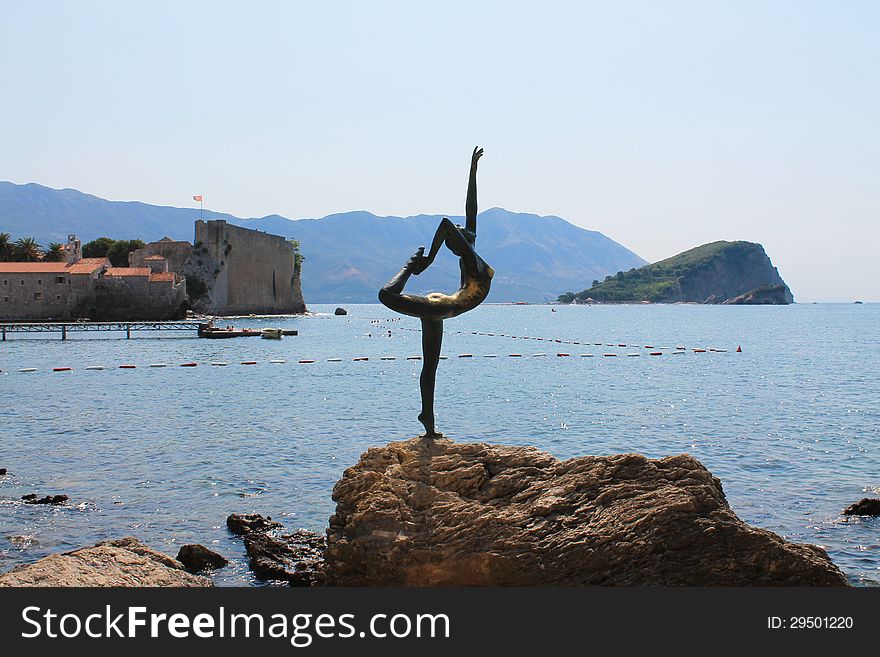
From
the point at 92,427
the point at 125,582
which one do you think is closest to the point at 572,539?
the point at 125,582

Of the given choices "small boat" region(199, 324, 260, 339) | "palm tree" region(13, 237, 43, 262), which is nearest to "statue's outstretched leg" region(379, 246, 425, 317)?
"small boat" region(199, 324, 260, 339)

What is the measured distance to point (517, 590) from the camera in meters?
5.56

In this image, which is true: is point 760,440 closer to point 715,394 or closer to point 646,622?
point 715,394

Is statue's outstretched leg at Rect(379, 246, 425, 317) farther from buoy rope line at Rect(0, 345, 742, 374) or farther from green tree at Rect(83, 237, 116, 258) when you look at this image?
green tree at Rect(83, 237, 116, 258)

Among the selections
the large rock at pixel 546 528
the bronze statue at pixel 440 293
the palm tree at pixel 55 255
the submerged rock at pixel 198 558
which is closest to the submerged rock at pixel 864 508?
the large rock at pixel 546 528

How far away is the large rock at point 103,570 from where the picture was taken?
666cm

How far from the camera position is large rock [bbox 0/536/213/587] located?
6.66 metres

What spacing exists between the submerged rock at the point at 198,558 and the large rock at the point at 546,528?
2.71 metres

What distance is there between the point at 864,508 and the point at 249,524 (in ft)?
31.2

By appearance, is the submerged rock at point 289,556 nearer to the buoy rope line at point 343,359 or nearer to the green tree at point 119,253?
the buoy rope line at point 343,359

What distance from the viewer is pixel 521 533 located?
23.0 feet

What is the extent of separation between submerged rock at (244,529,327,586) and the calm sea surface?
230 mm

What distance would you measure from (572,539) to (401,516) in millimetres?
1620

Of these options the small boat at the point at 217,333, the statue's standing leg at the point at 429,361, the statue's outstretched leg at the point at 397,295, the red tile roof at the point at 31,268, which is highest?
the red tile roof at the point at 31,268
